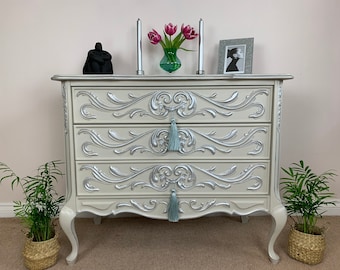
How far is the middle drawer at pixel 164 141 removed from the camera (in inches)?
49.1

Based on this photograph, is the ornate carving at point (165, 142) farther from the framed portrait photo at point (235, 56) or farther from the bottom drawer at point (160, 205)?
the framed portrait photo at point (235, 56)

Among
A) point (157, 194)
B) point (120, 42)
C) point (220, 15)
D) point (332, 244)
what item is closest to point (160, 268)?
point (157, 194)

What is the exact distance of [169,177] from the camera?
50.1 inches

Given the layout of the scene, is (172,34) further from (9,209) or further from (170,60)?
(9,209)

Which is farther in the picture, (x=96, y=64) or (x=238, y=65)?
(x=238, y=65)

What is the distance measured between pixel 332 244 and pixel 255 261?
46 centimetres

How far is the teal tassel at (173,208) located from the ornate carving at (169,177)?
4cm

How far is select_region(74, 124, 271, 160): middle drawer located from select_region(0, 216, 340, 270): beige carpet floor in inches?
19.5

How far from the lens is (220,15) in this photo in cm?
166

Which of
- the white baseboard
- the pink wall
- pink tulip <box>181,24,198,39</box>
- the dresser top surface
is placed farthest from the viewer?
the white baseboard

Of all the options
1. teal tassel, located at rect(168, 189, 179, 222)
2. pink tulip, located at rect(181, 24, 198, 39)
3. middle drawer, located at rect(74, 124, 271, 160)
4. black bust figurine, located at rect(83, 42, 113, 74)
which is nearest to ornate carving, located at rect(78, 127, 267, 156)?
middle drawer, located at rect(74, 124, 271, 160)

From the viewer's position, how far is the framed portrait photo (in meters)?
1.54

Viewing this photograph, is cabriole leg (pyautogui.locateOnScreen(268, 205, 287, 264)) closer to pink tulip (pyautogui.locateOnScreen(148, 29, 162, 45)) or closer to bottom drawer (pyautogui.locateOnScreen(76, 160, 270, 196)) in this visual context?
bottom drawer (pyautogui.locateOnScreen(76, 160, 270, 196))

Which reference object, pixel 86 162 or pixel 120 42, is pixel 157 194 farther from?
pixel 120 42
